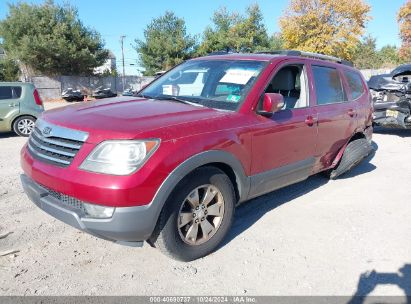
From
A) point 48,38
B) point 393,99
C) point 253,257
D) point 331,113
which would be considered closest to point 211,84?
point 331,113

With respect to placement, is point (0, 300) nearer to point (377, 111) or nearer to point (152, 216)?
point (152, 216)

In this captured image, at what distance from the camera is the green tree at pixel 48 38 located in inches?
1194

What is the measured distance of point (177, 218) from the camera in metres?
3.03

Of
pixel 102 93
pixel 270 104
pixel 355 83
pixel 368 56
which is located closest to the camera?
pixel 270 104

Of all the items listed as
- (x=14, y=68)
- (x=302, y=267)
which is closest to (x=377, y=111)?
(x=302, y=267)

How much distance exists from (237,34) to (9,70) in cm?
2365

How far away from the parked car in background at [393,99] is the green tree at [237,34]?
3211 cm

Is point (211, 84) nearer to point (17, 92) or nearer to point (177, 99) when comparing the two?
point (177, 99)

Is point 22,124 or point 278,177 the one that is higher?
point 278,177

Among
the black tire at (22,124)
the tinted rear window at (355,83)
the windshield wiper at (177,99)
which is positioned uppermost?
the tinted rear window at (355,83)

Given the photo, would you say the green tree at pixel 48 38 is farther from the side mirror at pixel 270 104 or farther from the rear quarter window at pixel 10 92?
the side mirror at pixel 270 104

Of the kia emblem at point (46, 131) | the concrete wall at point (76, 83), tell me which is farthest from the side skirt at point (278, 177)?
the concrete wall at point (76, 83)

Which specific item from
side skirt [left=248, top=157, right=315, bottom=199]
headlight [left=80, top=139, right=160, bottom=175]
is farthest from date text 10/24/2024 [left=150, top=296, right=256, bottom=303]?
side skirt [left=248, top=157, right=315, bottom=199]

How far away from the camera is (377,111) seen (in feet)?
30.9
